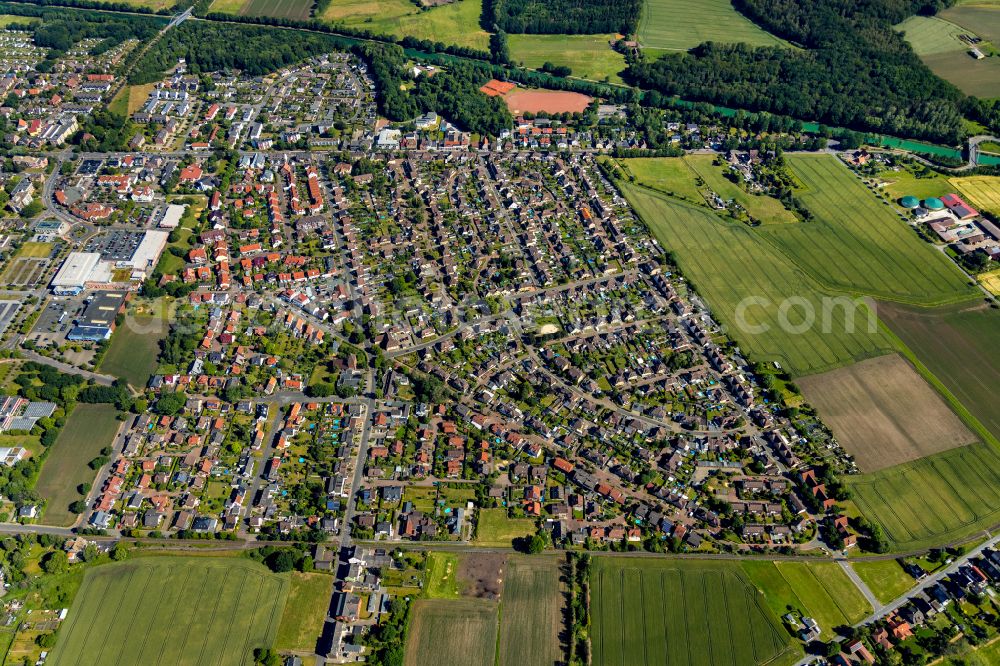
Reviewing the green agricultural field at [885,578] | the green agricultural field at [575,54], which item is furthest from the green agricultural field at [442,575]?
the green agricultural field at [575,54]

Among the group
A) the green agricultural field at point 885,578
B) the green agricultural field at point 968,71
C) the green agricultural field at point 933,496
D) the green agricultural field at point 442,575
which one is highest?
the green agricultural field at point 968,71

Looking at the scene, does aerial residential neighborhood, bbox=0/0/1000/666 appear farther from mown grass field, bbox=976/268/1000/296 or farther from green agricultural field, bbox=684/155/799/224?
mown grass field, bbox=976/268/1000/296

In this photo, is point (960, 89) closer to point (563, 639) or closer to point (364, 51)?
point (364, 51)

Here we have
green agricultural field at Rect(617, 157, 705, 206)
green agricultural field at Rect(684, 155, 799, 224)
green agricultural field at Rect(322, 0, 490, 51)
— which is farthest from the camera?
green agricultural field at Rect(322, 0, 490, 51)

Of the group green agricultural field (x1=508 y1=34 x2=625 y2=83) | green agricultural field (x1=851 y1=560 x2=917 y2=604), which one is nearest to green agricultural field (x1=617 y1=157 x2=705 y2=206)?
green agricultural field (x1=508 y1=34 x2=625 y2=83)

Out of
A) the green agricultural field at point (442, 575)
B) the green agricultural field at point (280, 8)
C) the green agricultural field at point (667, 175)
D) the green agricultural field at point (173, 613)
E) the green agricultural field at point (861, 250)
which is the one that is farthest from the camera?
the green agricultural field at point (280, 8)

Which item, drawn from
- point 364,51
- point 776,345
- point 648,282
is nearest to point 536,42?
point 364,51

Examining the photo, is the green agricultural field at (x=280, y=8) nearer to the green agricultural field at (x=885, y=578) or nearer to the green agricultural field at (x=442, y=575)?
the green agricultural field at (x=442, y=575)
